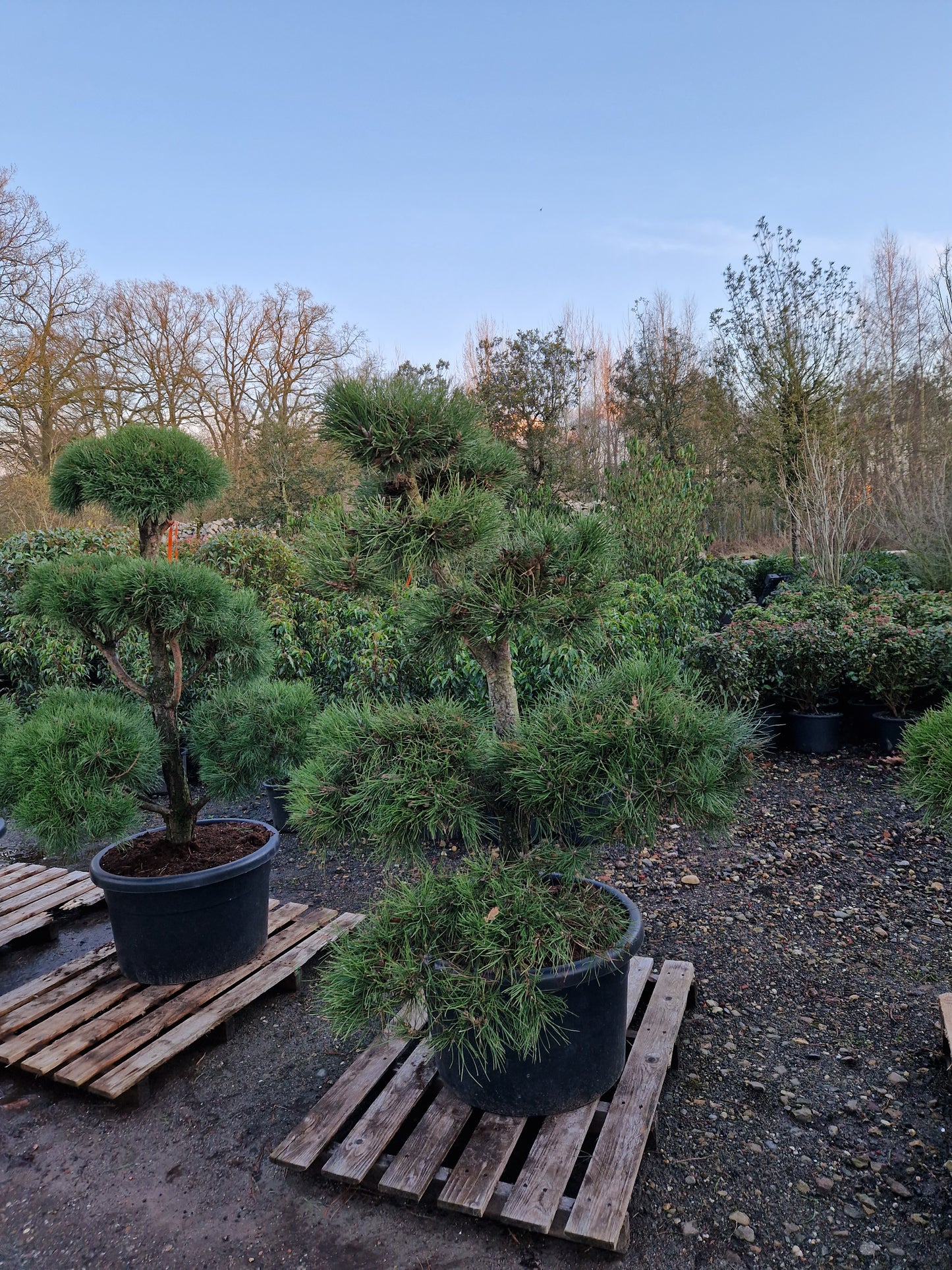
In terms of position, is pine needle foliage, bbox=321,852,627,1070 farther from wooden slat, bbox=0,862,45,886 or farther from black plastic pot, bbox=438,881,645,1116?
wooden slat, bbox=0,862,45,886

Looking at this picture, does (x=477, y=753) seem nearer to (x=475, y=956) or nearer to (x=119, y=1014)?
(x=475, y=956)

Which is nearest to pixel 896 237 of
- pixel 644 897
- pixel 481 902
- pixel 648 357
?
pixel 648 357

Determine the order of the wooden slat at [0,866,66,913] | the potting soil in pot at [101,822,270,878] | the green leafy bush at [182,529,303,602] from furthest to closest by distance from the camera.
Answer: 1. the green leafy bush at [182,529,303,602]
2. the wooden slat at [0,866,66,913]
3. the potting soil in pot at [101,822,270,878]

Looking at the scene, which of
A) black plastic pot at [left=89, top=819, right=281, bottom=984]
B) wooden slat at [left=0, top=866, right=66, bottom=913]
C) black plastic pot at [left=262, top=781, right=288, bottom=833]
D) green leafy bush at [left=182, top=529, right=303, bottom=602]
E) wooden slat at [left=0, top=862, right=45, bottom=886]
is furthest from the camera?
green leafy bush at [left=182, top=529, right=303, bottom=602]

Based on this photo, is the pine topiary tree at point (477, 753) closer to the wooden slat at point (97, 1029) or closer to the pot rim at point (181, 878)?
the pot rim at point (181, 878)

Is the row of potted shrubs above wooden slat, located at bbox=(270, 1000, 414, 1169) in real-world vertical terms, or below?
above

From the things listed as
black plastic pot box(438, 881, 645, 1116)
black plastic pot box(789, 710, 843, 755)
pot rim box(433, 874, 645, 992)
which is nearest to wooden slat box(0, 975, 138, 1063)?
black plastic pot box(438, 881, 645, 1116)

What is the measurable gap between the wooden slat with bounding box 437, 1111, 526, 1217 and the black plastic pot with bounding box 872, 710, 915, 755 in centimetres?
365

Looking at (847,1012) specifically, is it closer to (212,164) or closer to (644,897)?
(644,897)

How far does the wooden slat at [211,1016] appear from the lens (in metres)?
1.81

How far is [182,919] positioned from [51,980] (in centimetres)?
53

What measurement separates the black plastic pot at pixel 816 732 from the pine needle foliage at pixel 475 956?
132 inches

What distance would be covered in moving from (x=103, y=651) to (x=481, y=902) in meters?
1.65

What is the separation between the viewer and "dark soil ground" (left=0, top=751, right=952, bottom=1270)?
1382 mm
